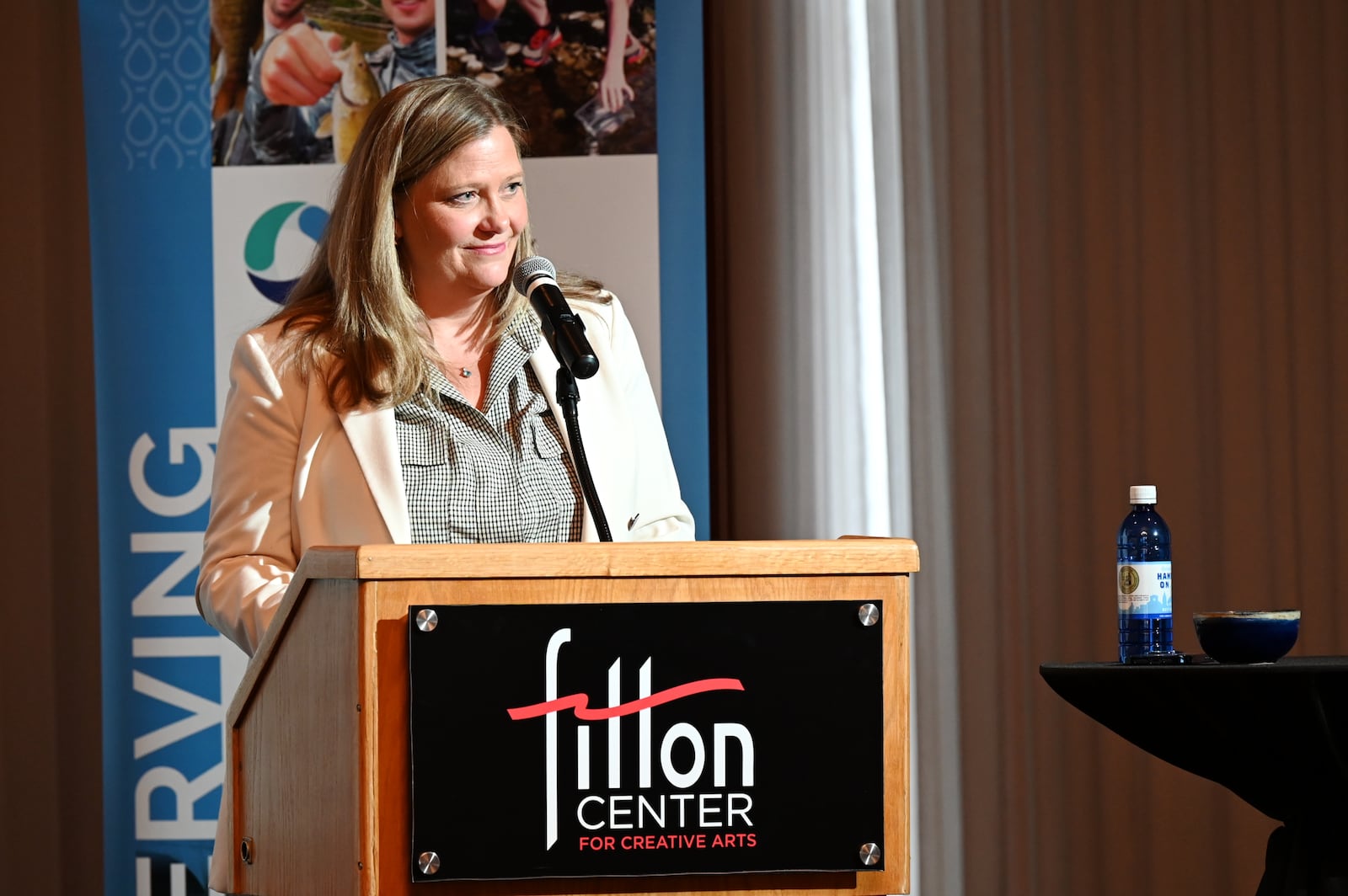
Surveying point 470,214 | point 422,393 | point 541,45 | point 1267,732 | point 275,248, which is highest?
point 541,45

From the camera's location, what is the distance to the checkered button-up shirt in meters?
1.85

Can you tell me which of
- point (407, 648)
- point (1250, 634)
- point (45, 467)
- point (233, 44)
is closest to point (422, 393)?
point (407, 648)

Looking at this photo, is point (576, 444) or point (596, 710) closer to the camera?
point (596, 710)

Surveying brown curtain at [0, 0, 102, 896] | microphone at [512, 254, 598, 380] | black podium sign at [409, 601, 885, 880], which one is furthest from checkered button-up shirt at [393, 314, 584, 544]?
brown curtain at [0, 0, 102, 896]

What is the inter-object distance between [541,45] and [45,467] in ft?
5.20

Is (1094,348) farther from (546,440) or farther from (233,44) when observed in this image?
(233,44)

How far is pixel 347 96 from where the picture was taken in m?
3.21

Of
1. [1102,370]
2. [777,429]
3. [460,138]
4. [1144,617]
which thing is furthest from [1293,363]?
[460,138]

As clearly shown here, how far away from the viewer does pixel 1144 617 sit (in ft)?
6.42

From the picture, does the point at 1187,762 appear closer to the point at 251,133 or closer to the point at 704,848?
the point at 704,848

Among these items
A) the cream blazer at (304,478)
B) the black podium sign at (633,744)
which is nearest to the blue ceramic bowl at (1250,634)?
the cream blazer at (304,478)

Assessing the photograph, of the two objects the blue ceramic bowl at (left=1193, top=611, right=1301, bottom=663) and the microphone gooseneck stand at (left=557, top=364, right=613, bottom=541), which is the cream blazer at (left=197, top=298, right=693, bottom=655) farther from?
the blue ceramic bowl at (left=1193, top=611, right=1301, bottom=663)

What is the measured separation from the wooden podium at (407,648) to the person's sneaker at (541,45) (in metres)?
2.12

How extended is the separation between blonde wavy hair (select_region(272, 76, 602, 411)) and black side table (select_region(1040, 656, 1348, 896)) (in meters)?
0.97
